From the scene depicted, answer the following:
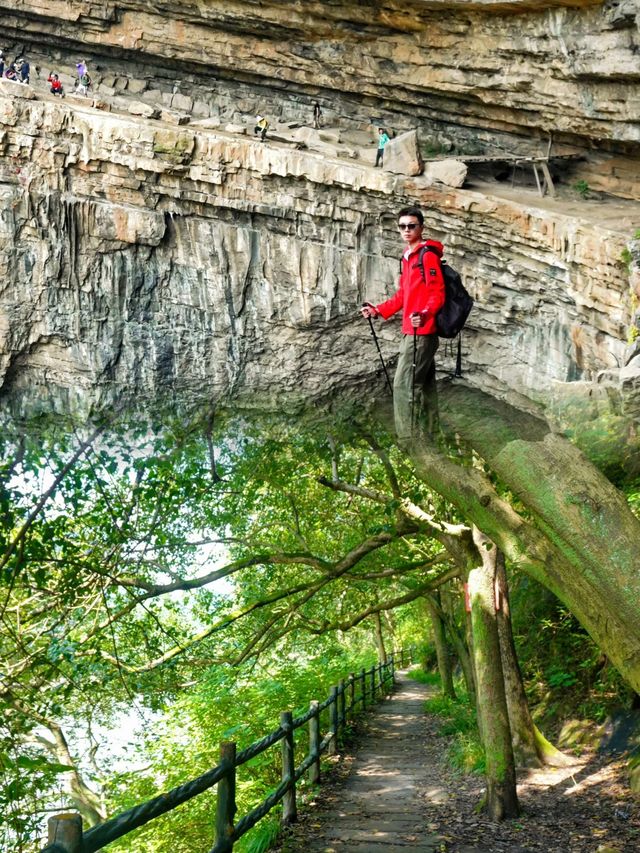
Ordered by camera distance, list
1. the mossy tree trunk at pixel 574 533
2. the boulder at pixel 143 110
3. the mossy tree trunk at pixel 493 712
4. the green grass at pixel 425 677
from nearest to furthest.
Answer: the mossy tree trunk at pixel 574 533 → the mossy tree trunk at pixel 493 712 → the boulder at pixel 143 110 → the green grass at pixel 425 677

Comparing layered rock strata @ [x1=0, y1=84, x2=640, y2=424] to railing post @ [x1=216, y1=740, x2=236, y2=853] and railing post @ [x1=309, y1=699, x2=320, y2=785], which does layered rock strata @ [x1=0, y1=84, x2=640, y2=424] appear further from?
railing post @ [x1=216, y1=740, x2=236, y2=853]

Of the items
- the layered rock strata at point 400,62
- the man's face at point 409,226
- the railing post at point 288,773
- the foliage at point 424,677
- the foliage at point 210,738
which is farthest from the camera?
the foliage at point 424,677

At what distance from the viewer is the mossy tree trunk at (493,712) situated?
7.61 m

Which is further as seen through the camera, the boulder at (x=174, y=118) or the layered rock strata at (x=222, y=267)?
the boulder at (x=174, y=118)

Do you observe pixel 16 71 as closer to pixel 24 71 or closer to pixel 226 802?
pixel 24 71

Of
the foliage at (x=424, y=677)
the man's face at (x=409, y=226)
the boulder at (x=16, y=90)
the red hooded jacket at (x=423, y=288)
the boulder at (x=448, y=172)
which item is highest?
the boulder at (x=16, y=90)

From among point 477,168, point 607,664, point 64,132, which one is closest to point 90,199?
point 64,132

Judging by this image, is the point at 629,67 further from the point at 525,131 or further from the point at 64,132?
the point at 64,132

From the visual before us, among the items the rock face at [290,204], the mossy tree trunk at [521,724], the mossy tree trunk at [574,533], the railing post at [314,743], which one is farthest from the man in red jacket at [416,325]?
the rock face at [290,204]

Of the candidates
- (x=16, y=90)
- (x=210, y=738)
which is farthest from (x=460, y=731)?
(x=16, y=90)

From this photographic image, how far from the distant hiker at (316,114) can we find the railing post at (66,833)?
25.3 meters

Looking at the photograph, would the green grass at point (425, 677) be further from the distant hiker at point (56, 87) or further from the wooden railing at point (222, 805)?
the distant hiker at point (56, 87)

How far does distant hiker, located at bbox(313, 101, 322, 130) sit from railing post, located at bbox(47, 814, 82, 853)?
2532cm

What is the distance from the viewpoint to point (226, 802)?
4.88m
